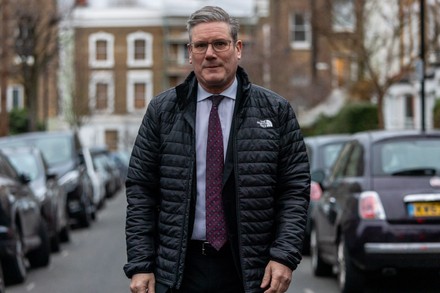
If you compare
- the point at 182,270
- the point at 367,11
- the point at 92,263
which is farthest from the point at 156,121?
the point at 367,11

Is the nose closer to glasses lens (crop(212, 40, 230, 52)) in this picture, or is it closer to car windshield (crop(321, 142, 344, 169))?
glasses lens (crop(212, 40, 230, 52))

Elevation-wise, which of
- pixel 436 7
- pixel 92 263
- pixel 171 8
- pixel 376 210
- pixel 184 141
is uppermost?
pixel 171 8

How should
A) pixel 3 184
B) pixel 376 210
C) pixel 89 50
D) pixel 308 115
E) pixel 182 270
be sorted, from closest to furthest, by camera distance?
pixel 182 270
pixel 376 210
pixel 3 184
pixel 308 115
pixel 89 50

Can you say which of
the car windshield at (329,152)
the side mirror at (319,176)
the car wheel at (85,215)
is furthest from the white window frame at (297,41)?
the side mirror at (319,176)

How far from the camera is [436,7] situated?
31.3 m

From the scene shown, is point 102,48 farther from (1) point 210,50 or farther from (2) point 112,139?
(1) point 210,50

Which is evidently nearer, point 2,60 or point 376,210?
point 376,210

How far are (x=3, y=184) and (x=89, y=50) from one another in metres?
72.2

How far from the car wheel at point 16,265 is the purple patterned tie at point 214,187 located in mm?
7884

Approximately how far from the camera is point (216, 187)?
514 centimetres

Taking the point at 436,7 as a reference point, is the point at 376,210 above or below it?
below

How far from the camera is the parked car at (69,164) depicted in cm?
2280

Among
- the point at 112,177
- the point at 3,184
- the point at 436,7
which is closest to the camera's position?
the point at 3,184

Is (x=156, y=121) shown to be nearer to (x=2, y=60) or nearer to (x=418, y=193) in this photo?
(x=418, y=193)
